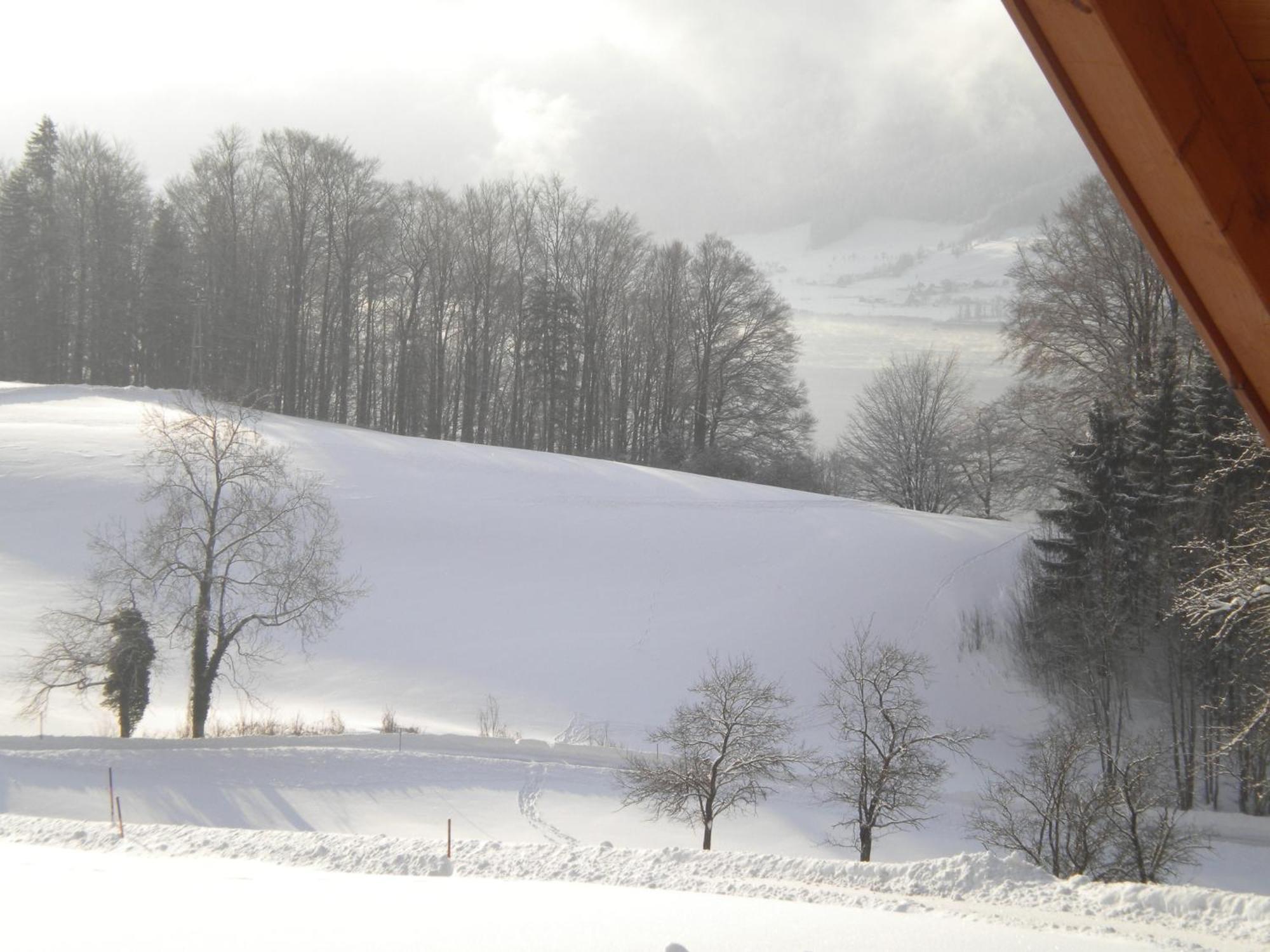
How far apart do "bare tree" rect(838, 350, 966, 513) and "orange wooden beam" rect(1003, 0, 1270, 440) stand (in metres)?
46.4

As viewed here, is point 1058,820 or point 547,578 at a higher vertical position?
point 547,578

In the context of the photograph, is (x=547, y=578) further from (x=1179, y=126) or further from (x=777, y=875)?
(x=1179, y=126)

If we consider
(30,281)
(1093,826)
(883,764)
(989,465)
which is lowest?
(1093,826)

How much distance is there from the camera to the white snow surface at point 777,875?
821cm

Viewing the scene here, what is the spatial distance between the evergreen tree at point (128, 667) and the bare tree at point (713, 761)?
30.1 feet

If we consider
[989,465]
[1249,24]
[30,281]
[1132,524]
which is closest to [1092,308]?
[1132,524]

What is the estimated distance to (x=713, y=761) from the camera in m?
14.3

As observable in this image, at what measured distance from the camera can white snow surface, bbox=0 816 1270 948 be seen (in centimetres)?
821

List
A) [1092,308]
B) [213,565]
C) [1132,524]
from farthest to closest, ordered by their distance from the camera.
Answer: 1. [1092,308]
2. [1132,524]
3. [213,565]

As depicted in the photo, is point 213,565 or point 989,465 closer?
point 213,565

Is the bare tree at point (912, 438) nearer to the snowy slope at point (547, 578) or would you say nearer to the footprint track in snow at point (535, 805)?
the snowy slope at point (547, 578)

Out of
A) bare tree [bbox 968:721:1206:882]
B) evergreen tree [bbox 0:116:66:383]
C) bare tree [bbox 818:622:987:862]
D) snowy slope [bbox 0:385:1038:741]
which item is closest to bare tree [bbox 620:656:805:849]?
bare tree [bbox 818:622:987:862]

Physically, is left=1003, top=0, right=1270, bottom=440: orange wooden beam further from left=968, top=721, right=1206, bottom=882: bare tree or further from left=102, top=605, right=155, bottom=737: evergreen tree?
left=102, top=605, right=155, bottom=737: evergreen tree

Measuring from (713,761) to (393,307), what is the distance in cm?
4214
